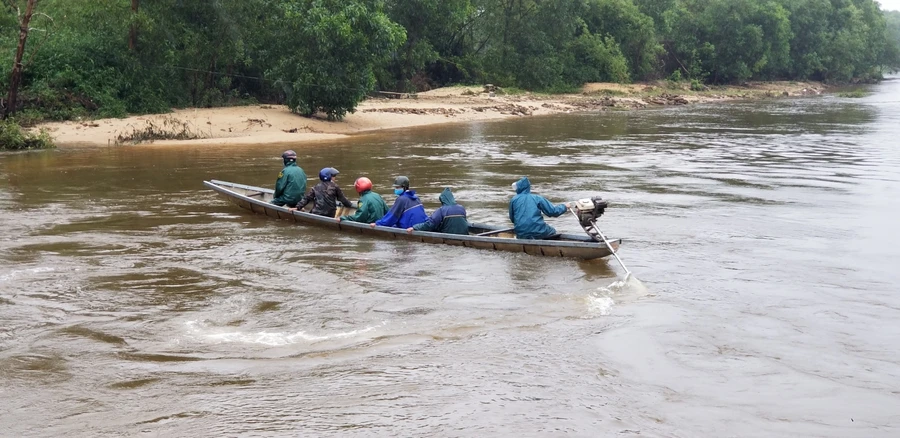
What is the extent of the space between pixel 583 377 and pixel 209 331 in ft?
11.8

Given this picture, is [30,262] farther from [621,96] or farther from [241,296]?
[621,96]

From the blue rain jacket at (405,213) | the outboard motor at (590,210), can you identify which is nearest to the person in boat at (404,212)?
the blue rain jacket at (405,213)

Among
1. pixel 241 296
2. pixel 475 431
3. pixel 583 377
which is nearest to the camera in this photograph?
pixel 475 431

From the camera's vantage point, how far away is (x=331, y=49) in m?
26.3

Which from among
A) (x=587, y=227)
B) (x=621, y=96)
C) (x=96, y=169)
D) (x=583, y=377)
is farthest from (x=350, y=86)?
(x=621, y=96)

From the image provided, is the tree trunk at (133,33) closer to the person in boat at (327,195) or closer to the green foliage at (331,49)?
the green foliage at (331,49)

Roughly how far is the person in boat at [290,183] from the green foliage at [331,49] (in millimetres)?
12062

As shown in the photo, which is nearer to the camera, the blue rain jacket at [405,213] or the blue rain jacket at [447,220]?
the blue rain jacket at [447,220]

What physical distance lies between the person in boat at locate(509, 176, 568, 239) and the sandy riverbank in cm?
1422

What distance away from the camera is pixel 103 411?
21.7 feet

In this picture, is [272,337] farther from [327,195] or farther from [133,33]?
[133,33]

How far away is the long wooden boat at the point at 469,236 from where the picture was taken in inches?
432

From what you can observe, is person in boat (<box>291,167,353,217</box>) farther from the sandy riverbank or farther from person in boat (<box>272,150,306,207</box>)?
the sandy riverbank

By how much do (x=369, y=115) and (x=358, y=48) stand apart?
4.85 m
